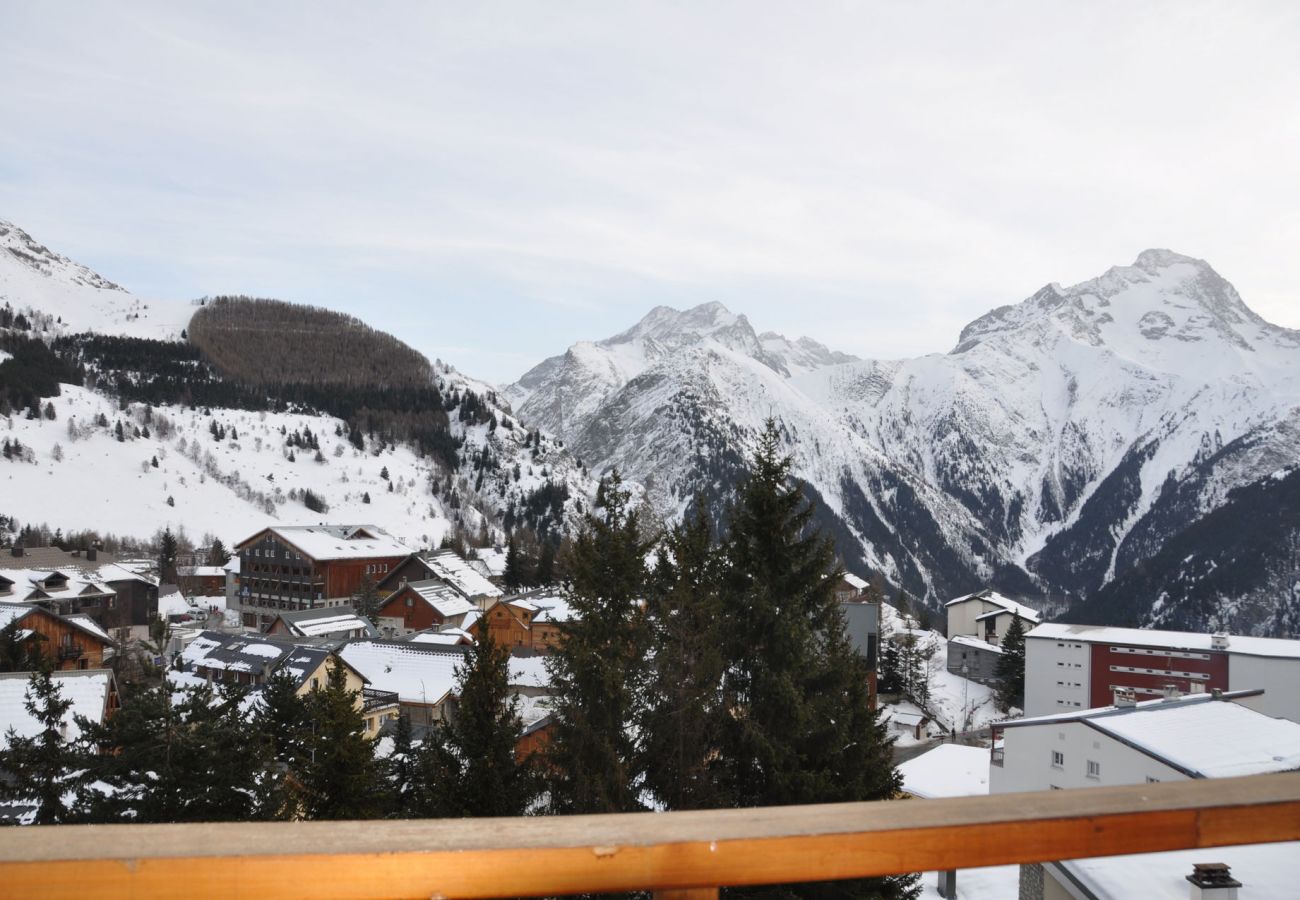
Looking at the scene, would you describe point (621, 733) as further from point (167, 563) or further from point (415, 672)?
point (167, 563)

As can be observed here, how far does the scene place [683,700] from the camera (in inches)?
412

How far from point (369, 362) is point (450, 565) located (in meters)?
117

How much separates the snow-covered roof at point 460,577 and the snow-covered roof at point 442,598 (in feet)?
10.1

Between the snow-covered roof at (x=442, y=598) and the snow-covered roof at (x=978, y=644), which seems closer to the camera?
the snow-covered roof at (x=442, y=598)

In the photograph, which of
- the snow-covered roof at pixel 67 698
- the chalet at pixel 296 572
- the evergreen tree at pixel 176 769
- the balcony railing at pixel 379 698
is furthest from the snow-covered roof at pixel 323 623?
the evergreen tree at pixel 176 769

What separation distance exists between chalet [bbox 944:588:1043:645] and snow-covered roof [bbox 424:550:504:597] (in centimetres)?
4211

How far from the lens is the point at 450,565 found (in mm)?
64375

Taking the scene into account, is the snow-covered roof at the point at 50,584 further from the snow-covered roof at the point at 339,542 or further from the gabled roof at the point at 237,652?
the gabled roof at the point at 237,652

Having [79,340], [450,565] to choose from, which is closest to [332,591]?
[450,565]

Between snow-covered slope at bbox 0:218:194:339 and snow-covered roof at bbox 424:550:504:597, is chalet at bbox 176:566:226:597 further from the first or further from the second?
snow-covered slope at bbox 0:218:194:339

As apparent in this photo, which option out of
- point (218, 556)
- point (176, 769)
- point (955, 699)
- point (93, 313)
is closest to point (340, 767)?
point (176, 769)

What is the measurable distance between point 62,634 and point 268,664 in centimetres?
1117

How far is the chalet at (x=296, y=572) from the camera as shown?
64.6 metres

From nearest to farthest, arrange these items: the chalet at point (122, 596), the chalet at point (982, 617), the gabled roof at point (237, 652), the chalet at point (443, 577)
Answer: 1. the gabled roof at point (237, 652)
2. the chalet at point (122, 596)
3. the chalet at point (443, 577)
4. the chalet at point (982, 617)
